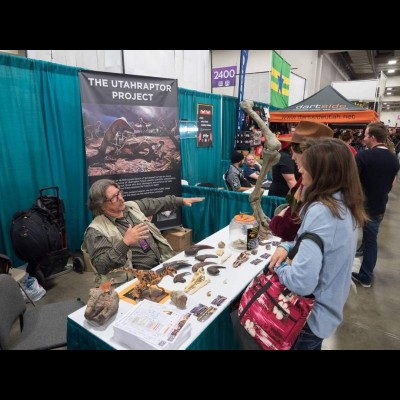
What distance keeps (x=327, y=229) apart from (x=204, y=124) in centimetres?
501

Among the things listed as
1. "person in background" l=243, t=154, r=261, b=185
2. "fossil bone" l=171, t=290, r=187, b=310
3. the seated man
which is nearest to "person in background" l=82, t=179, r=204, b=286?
"fossil bone" l=171, t=290, r=187, b=310

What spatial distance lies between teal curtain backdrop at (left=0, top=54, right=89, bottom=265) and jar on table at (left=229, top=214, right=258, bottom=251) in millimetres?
2365

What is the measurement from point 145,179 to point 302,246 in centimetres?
300

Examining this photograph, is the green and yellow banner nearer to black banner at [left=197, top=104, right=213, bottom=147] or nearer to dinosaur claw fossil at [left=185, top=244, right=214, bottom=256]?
black banner at [left=197, top=104, right=213, bottom=147]

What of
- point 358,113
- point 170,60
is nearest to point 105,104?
point 170,60

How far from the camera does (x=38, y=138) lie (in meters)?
3.30

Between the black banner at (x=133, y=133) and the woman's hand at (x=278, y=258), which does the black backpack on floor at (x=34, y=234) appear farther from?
the woman's hand at (x=278, y=258)

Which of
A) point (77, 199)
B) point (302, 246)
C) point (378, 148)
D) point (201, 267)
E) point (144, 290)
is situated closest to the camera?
point (302, 246)

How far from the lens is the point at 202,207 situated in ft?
13.9

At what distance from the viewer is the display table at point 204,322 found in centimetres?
129

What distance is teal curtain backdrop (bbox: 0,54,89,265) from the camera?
3.03 m

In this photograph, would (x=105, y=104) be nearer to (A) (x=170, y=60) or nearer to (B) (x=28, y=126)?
(B) (x=28, y=126)

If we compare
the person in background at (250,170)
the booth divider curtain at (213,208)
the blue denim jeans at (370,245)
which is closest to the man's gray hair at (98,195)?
the booth divider curtain at (213,208)

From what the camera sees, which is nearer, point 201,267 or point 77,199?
point 201,267
